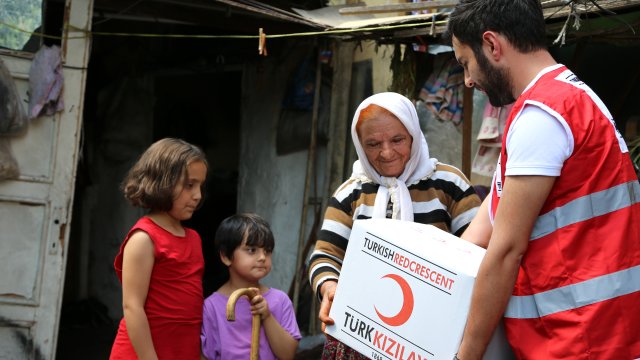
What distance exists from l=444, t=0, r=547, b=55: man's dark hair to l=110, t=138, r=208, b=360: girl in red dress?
56.1 inches

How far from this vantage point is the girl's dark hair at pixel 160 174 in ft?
9.88

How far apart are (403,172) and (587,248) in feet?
3.30

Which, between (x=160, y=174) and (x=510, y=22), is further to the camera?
(x=160, y=174)

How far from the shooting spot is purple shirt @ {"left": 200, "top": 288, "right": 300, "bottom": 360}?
309 centimetres

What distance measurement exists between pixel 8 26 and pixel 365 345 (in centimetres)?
370

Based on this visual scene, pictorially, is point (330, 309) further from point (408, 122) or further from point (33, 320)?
point (33, 320)

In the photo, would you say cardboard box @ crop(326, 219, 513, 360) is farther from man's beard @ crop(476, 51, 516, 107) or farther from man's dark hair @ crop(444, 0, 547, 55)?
man's dark hair @ crop(444, 0, 547, 55)

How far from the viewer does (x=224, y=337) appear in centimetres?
311

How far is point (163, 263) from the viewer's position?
2965 millimetres

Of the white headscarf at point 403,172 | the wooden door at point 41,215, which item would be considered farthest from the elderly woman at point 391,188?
the wooden door at point 41,215

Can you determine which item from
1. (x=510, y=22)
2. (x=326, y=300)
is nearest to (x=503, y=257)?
(x=510, y=22)

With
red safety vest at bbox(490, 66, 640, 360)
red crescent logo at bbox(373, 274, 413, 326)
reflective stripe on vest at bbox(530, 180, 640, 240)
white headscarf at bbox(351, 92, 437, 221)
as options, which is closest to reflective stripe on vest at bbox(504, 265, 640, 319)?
red safety vest at bbox(490, 66, 640, 360)

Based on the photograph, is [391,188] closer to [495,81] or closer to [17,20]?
[495,81]

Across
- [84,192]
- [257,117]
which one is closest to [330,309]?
[257,117]
